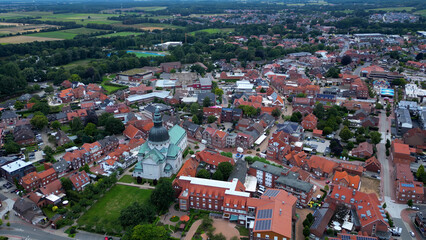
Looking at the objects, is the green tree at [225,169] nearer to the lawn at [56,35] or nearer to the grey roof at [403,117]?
the grey roof at [403,117]

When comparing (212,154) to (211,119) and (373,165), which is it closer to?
(211,119)

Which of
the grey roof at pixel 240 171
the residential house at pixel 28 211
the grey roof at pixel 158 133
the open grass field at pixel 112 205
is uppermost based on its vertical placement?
the grey roof at pixel 158 133

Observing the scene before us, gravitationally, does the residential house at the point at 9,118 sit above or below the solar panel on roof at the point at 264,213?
below

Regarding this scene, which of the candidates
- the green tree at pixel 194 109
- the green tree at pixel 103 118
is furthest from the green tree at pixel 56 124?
the green tree at pixel 194 109

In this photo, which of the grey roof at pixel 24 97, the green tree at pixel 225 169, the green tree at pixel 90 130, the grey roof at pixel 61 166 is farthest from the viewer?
the grey roof at pixel 24 97

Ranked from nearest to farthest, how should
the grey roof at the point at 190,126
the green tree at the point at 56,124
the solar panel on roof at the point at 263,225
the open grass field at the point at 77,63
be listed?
1. the solar panel on roof at the point at 263,225
2. the grey roof at the point at 190,126
3. the green tree at the point at 56,124
4. the open grass field at the point at 77,63

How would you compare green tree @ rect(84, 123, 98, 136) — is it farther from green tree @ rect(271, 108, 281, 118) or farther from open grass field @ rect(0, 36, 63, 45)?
open grass field @ rect(0, 36, 63, 45)

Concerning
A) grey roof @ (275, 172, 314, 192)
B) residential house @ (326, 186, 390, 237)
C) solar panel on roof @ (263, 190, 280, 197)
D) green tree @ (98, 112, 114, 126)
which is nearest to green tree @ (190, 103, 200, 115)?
green tree @ (98, 112, 114, 126)
